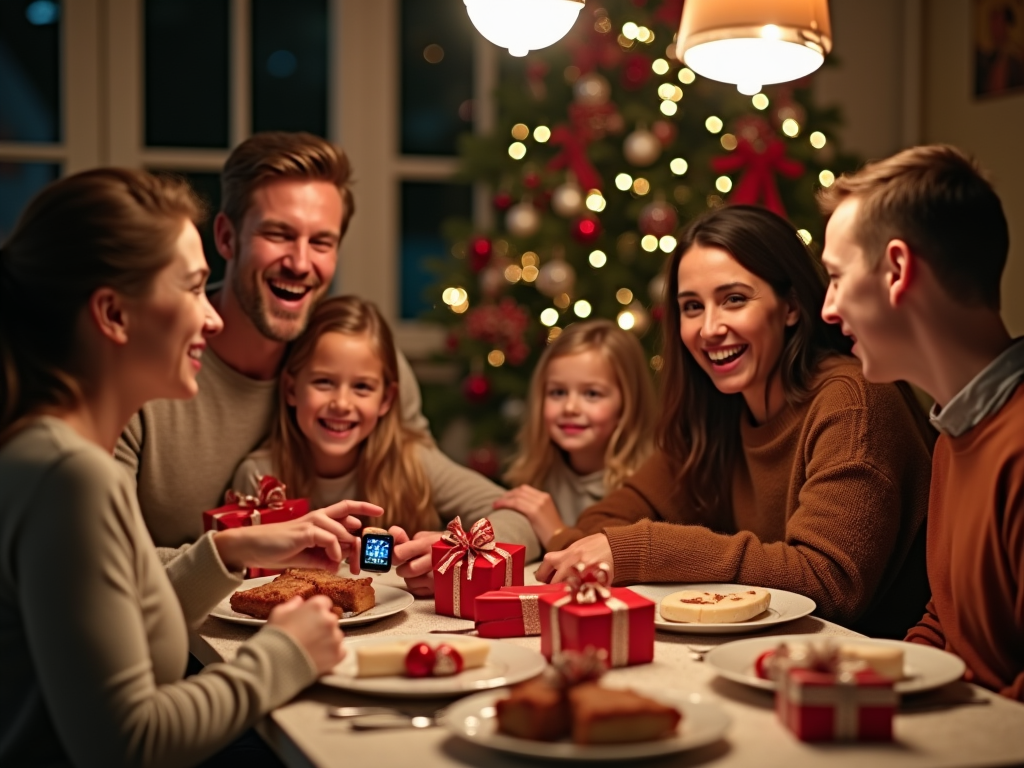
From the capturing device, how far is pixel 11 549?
1413 mm

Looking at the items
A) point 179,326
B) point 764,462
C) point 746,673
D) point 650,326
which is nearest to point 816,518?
point 764,462

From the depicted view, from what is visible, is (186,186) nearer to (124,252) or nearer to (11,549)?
(124,252)

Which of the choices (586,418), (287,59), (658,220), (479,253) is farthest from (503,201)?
(586,418)

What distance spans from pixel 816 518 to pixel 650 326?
2754 mm

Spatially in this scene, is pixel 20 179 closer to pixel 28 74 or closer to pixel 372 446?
pixel 28 74

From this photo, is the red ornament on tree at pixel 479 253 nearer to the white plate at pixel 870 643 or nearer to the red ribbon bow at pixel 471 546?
the red ribbon bow at pixel 471 546

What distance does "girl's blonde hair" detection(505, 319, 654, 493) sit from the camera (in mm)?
3379

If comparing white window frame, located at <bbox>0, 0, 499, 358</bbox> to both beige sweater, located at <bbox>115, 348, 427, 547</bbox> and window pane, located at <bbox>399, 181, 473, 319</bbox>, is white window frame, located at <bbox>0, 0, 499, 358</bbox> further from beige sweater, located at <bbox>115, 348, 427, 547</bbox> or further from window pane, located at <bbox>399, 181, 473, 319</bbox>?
beige sweater, located at <bbox>115, 348, 427, 547</bbox>

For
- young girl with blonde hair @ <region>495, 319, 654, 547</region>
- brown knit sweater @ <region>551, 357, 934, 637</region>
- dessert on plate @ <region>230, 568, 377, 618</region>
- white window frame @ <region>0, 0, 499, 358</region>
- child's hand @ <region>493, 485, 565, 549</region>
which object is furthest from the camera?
white window frame @ <region>0, 0, 499, 358</region>

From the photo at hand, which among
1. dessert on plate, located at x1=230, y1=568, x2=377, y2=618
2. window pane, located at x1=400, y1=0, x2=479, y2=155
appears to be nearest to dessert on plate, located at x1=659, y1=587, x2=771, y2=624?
dessert on plate, located at x1=230, y1=568, x2=377, y2=618

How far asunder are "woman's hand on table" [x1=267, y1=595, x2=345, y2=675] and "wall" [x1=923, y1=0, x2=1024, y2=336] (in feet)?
13.4

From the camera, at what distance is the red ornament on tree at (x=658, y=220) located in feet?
15.2

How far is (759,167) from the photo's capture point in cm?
468

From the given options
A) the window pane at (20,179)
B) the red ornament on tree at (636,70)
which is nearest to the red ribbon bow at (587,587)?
the red ornament on tree at (636,70)
